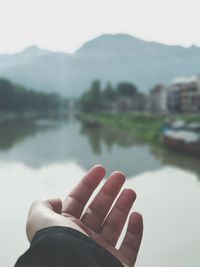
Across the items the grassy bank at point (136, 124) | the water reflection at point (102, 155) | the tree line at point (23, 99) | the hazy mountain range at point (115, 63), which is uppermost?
the hazy mountain range at point (115, 63)

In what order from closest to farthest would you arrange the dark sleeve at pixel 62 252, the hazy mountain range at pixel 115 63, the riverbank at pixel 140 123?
the dark sleeve at pixel 62 252 < the riverbank at pixel 140 123 < the hazy mountain range at pixel 115 63

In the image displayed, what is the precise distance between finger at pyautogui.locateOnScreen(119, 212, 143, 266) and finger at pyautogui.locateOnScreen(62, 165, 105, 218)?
0.04 meters

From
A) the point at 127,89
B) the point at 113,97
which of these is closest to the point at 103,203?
the point at 127,89

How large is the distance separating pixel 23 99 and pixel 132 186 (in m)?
6.63

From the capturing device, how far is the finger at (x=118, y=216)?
28cm

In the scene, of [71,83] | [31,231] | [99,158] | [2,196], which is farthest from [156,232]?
[71,83]

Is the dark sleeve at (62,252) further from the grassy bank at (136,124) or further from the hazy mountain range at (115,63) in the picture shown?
the hazy mountain range at (115,63)

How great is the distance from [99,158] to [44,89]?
5166 millimetres

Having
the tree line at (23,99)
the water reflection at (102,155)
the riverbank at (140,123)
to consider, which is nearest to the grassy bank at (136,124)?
the riverbank at (140,123)

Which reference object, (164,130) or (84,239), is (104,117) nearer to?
(164,130)

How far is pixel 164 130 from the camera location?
132 inches

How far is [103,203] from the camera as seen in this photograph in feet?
0.93

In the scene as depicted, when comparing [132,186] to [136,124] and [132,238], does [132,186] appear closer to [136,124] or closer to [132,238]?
[132,238]

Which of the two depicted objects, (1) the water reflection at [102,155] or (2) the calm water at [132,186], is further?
(1) the water reflection at [102,155]
